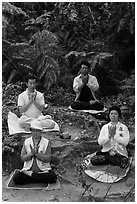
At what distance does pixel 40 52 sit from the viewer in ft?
30.5

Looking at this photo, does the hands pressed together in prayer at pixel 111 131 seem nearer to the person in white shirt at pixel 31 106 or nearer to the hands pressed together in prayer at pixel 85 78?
the person in white shirt at pixel 31 106

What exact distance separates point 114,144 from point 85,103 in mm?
1709

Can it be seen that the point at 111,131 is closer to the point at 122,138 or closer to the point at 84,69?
the point at 122,138

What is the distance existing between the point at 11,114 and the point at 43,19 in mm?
3215

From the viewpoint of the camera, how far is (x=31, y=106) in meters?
7.32

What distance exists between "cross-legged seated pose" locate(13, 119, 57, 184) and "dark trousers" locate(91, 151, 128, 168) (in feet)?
2.26

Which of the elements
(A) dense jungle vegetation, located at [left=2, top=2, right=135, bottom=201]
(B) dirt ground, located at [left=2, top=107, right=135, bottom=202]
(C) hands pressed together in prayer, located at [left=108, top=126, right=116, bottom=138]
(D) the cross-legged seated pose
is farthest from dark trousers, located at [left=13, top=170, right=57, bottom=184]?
(A) dense jungle vegetation, located at [left=2, top=2, right=135, bottom=201]

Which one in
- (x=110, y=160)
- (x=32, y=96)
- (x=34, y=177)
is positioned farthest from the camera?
(x=32, y=96)

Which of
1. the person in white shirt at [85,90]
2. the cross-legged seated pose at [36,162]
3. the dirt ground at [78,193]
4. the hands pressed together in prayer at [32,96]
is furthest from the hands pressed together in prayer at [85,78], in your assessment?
the dirt ground at [78,193]

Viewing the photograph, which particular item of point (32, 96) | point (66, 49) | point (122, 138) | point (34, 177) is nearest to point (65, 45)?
point (66, 49)

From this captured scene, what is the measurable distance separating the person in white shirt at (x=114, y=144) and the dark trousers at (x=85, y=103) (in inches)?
60.4

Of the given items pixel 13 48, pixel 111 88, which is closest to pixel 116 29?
pixel 111 88

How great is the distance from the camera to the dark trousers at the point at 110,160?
6219 mm

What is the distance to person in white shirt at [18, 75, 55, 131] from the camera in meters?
7.14
